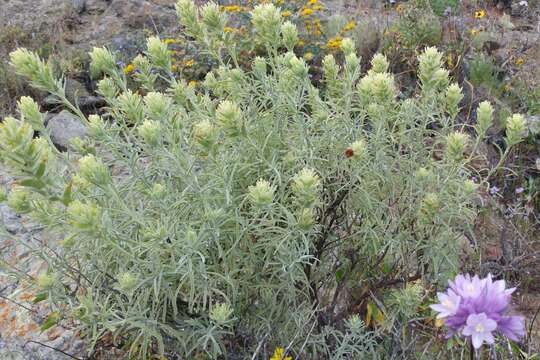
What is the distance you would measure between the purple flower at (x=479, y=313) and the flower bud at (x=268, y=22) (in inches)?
42.4

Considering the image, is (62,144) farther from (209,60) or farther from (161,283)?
(161,283)

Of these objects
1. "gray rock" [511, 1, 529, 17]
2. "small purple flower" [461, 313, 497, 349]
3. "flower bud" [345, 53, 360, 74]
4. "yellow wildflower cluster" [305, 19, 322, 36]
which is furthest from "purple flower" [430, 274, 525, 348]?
"gray rock" [511, 1, 529, 17]

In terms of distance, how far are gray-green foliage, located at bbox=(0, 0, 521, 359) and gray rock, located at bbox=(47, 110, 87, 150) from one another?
1936 mm

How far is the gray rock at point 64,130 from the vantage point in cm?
403

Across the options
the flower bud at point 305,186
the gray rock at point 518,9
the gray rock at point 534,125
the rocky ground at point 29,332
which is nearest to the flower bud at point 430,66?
the flower bud at point 305,186

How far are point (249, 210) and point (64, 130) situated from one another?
2455 millimetres

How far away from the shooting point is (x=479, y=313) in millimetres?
1290

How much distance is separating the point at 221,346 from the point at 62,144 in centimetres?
253

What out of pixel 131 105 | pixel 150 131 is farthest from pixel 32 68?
pixel 150 131

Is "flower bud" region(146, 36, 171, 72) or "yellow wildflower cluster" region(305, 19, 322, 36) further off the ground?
"flower bud" region(146, 36, 171, 72)

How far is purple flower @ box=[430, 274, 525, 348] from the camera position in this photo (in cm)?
127

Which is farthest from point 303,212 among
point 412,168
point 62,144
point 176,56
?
point 176,56

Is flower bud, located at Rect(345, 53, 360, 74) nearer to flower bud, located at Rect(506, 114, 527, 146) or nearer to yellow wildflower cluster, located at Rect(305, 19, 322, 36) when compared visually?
flower bud, located at Rect(506, 114, 527, 146)

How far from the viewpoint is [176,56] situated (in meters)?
5.32
